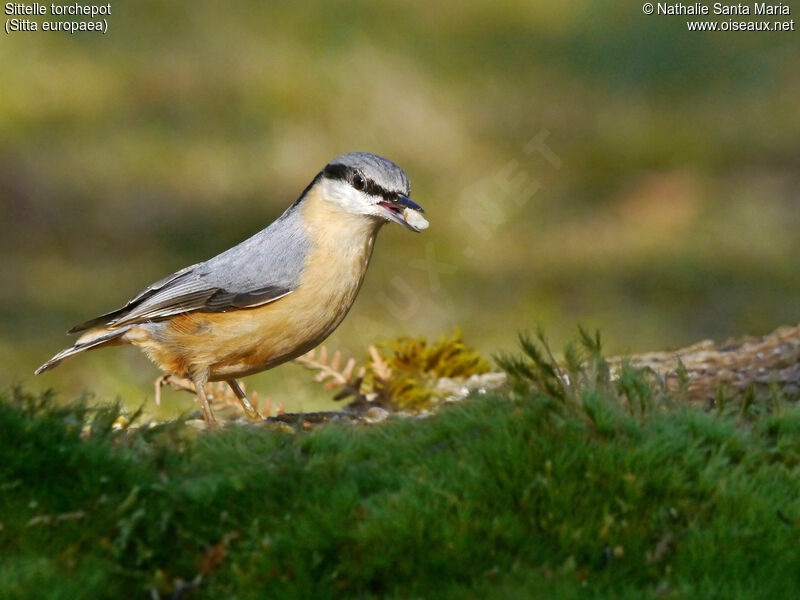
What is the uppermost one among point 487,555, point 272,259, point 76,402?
point 272,259

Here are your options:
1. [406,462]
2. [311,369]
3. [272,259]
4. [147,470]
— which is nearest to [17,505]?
[147,470]

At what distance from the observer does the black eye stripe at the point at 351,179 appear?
430 cm

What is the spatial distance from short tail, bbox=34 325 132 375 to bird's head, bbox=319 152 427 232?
1.10 m

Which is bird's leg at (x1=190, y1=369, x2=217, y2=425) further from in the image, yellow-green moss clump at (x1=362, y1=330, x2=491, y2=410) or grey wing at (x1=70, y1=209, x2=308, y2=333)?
yellow-green moss clump at (x1=362, y1=330, x2=491, y2=410)

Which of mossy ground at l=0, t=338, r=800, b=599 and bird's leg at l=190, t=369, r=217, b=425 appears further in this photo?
bird's leg at l=190, t=369, r=217, b=425

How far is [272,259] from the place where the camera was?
4.36 metres

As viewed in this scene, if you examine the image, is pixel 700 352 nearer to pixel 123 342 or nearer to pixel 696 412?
pixel 696 412

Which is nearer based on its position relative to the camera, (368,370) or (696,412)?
(696,412)

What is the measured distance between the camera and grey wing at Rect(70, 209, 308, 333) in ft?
14.0

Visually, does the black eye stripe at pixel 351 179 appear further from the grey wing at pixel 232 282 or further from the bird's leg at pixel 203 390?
the bird's leg at pixel 203 390

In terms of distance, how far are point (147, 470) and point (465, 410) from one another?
96 cm

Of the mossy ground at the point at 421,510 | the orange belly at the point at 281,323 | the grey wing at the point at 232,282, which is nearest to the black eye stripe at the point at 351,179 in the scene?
the orange belly at the point at 281,323

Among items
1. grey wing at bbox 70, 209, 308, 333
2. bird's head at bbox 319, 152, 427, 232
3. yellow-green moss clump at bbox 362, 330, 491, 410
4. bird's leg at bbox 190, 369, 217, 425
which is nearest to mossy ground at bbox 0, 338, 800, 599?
bird's leg at bbox 190, 369, 217, 425

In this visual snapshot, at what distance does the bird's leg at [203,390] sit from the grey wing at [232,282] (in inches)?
10.5
